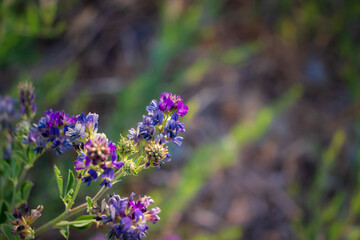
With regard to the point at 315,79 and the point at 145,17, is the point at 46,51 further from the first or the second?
the point at 315,79

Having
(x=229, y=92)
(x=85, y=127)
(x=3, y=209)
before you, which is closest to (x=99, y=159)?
(x=85, y=127)

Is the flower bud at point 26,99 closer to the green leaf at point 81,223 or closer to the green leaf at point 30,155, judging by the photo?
the green leaf at point 30,155

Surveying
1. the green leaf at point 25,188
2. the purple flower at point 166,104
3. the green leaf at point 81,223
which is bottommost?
the green leaf at point 81,223

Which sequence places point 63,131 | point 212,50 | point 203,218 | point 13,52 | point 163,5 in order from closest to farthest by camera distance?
1. point 63,131
2. point 13,52
3. point 203,218
4. point 163,5
5. point 212,50

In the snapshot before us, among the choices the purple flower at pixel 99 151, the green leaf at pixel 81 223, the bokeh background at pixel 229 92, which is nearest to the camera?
the purple flower at pixel 99 151

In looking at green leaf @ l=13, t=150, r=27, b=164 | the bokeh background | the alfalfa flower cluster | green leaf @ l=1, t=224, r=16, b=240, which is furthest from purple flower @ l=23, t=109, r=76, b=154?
the bokeh background

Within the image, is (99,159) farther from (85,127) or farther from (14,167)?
(14,167)

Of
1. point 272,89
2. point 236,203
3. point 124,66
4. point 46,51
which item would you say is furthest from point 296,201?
point 46,51

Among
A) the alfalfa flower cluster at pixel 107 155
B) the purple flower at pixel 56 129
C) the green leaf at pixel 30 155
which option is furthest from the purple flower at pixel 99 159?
the green leaf at pixel 30 155
